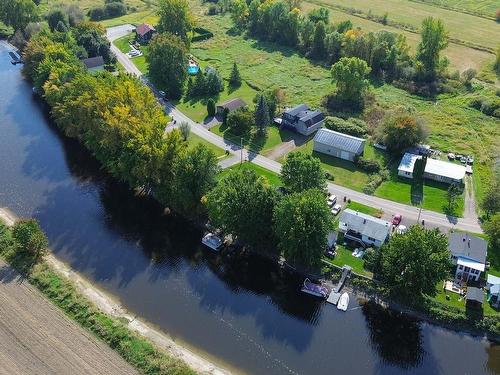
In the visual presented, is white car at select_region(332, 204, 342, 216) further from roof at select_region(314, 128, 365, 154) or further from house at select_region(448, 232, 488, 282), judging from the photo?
house at select_region(448, 232, 488, 282)

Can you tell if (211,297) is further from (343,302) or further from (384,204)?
(384,204)

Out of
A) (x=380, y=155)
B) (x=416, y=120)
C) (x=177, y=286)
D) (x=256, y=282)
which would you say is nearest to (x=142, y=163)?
(x=177, y=286)

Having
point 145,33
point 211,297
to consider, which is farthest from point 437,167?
point 145,33

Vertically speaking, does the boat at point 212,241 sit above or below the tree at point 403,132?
below

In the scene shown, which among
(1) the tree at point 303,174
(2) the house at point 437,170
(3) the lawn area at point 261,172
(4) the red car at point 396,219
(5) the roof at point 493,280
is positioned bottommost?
(3) the lawn area at point 261,172

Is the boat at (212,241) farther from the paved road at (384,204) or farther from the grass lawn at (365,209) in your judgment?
the grass lawn at (365,209)

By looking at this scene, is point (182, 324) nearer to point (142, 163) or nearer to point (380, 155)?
point (142, 163)

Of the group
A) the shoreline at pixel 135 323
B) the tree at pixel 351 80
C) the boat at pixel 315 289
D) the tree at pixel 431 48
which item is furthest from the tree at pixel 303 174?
the tree at pixel 431 48

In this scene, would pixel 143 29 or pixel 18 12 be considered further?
pixel 143 29
